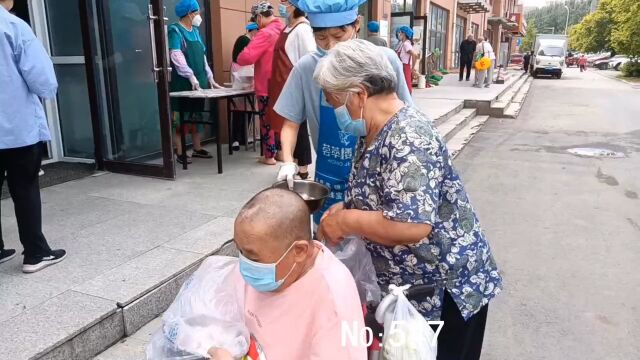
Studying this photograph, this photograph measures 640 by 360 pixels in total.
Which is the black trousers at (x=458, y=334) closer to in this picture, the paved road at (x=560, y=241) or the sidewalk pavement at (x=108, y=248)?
the paved road at (x=560, y=241)

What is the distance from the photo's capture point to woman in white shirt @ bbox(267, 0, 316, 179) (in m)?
4.50

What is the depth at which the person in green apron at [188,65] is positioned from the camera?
18.0ft

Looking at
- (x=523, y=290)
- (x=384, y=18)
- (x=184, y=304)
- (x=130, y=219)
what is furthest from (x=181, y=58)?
(x=384, y=18)

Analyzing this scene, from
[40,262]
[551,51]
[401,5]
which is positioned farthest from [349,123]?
[551,51]

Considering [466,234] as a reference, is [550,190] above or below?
below

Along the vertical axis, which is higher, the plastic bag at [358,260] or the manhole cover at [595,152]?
the plastic bag at [358,260]

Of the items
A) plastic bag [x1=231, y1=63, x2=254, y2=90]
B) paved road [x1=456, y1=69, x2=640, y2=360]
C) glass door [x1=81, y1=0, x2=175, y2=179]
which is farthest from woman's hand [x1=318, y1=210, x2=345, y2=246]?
plastic bag [x1=231, y1=63, x2=254, y2=90]

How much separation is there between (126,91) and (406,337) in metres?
A: 4.70

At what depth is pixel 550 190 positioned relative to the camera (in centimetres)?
597

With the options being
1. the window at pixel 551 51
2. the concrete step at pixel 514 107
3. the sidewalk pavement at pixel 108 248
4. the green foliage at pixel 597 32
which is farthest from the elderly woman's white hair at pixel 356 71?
the green foliage at pixel 597 32

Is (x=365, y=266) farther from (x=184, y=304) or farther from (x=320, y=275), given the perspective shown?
(x=184, y=304)

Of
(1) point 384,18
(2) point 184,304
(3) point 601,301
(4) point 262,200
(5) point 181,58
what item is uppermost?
(1) point 384,18

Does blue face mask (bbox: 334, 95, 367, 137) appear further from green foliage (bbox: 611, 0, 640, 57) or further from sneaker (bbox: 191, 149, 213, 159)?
green foliage (bbox: 611, 0, 640, 57)

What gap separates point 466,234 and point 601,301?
7.80 feet
